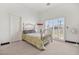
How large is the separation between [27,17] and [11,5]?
1.35 ft

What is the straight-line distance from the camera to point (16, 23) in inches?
65.8

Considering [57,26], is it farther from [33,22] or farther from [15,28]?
[15,28]

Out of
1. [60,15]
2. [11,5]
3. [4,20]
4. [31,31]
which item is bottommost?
[31,31]

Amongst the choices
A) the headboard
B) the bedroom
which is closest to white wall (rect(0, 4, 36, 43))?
the bedroom

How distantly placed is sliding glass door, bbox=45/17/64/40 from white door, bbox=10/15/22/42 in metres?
0.62

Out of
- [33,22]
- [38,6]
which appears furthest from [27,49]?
[38,6]

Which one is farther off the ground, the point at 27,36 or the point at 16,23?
the point at 16,23

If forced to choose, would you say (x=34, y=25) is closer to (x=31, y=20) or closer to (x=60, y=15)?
(x=31, y=20)

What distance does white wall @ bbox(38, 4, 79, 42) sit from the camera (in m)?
1.62

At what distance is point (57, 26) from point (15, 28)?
3.06 feet

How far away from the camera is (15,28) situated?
1.66 meters

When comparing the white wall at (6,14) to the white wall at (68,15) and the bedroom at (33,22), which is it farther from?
the white wall at (68,15)

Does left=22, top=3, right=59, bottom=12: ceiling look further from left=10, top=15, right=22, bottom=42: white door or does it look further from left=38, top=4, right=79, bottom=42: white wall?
left=10, top=15, right=22, bottom=42: white door
